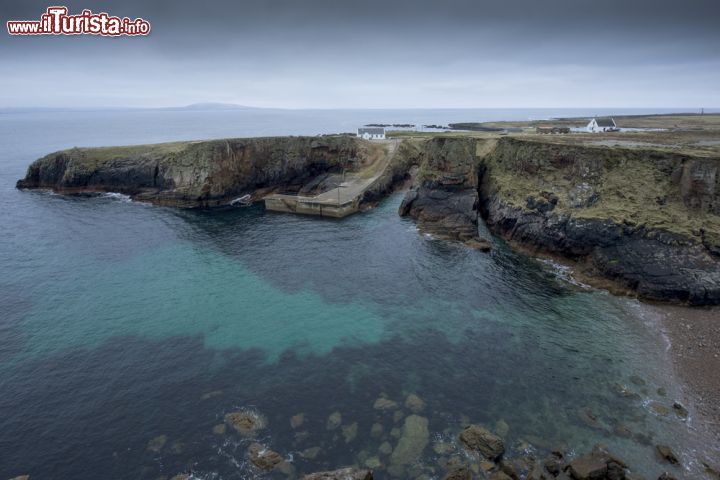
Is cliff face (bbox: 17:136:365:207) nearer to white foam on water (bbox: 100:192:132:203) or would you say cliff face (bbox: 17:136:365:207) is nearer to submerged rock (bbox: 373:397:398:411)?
white foam on water (bbox: 100:192:132:203)

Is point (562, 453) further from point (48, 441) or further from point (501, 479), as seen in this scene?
point (48, 441)

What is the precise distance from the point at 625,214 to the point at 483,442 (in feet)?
117

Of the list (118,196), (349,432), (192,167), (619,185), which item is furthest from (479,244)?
(118,196)

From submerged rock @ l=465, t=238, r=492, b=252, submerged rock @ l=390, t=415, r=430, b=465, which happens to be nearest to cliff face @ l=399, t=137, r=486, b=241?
submerged rock @ l=465, t=238, r=492, b=252

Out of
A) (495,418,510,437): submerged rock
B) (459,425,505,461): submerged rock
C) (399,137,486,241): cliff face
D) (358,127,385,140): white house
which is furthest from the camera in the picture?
(358,127,385,140): white house

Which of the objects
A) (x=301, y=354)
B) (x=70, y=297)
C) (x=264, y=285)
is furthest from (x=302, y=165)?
(x=301, y=354)

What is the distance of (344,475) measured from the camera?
1934 cm

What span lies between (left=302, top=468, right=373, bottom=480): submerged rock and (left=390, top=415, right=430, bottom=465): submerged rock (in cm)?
260

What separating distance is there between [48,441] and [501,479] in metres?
25.8

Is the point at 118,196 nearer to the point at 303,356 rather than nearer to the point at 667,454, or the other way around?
the point at 303,356

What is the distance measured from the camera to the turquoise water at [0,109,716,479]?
22.4 meters

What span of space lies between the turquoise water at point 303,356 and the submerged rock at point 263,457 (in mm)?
491

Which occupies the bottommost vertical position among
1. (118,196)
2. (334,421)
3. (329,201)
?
(334,421)

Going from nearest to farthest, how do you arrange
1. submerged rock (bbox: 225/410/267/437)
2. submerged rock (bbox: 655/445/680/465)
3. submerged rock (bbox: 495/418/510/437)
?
1. submerged rock (bbox: 655/445/680/465)
2. submerged rock (bbox: 495/418/510/437)
3. submerged rock (bbox: 225/410/267/437)
